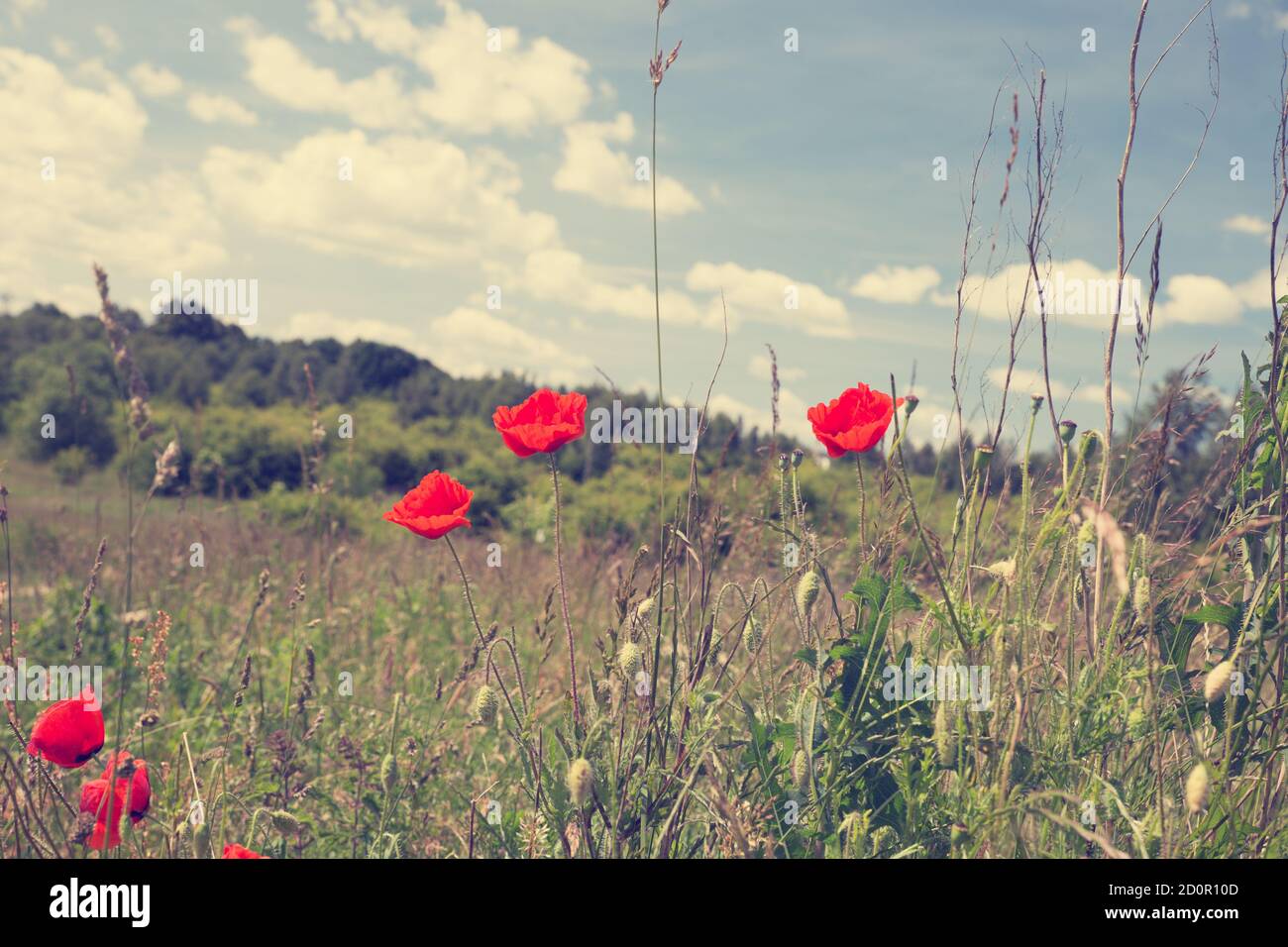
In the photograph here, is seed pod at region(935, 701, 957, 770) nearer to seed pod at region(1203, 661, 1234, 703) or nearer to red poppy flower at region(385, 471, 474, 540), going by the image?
seed pod at region(1203, 661, 1234, 703)

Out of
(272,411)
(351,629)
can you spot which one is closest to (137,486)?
(272,411)

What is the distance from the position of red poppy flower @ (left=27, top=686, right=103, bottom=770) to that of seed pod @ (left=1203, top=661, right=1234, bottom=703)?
72.3 inches

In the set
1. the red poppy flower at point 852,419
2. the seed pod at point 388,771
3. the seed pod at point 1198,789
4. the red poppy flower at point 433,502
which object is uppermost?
the red poppy flower at point 852,419

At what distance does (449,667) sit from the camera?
343 centimetres

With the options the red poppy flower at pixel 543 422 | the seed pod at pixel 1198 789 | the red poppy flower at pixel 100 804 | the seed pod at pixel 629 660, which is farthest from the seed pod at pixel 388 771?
the seed pod at pixel 1198 789

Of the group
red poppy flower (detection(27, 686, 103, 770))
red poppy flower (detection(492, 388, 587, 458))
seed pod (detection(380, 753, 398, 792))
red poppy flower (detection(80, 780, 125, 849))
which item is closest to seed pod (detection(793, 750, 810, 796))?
red poppy flower (detection(492, 388, 587, 458))

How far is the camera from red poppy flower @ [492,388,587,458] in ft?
5.17

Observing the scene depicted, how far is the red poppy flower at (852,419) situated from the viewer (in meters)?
1.56

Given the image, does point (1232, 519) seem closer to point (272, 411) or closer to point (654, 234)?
point (654, 234)

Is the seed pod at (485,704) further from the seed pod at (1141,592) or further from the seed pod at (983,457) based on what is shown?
the seed pod at (1141,592)

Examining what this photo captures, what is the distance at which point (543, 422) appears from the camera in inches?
65.1

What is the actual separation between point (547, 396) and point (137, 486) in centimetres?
1399

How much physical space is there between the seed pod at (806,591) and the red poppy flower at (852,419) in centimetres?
22

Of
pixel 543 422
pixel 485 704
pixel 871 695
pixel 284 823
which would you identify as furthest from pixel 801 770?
pixel 284 823
